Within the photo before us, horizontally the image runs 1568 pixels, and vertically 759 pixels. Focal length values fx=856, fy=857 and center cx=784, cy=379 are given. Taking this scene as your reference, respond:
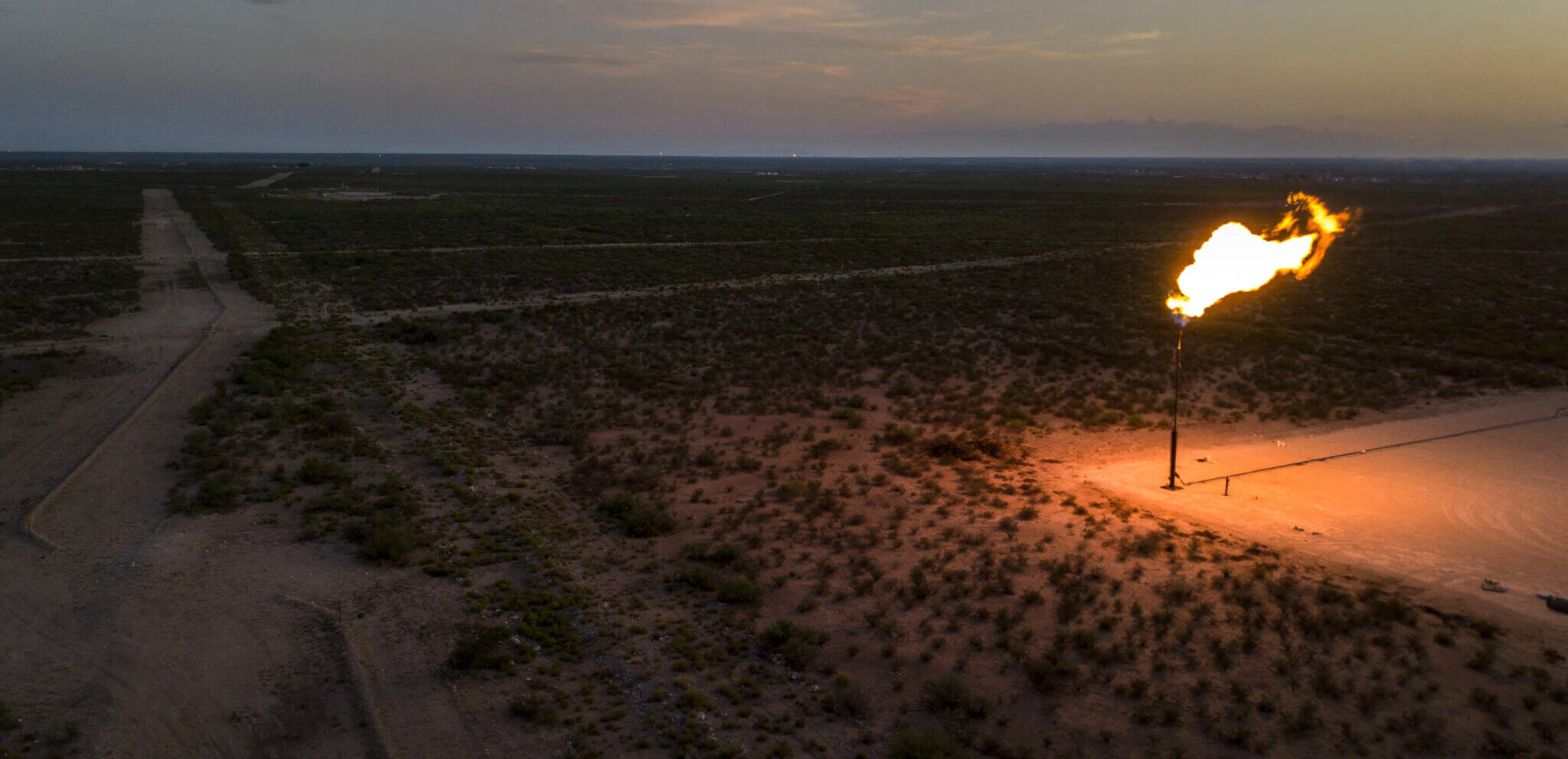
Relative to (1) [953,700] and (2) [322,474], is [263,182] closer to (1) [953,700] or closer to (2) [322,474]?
(2) [322,474]

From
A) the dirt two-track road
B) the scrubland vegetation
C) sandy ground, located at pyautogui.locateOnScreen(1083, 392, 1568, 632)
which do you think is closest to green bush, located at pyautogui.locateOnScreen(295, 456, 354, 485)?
the scrubland vegetation

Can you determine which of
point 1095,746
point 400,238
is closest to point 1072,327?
point 1095,746

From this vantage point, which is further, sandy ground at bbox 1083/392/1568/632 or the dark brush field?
sandy ground at bbox 1083/392/1568/632

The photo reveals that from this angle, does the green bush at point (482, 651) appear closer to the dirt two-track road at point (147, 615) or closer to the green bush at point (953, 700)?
the dirt two-track road at point (147, 615)

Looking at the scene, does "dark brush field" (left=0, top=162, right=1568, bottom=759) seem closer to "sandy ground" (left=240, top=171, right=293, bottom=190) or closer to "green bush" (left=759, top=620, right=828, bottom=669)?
"green bush" (left=759, top=620, right=828, bottom=669)

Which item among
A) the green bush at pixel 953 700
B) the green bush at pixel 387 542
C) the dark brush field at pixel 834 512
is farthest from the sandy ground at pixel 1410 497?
the green bush at pixel 387 542

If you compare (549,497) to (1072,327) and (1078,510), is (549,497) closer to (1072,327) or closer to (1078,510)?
(1078,510)
